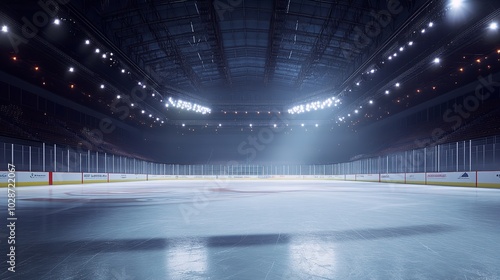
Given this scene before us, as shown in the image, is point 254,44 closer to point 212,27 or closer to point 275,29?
point 275,29

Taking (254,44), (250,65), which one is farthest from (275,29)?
(250,65)

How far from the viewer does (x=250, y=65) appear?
109ft

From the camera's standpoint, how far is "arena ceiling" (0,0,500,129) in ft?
46.6

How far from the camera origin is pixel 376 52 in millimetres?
19094

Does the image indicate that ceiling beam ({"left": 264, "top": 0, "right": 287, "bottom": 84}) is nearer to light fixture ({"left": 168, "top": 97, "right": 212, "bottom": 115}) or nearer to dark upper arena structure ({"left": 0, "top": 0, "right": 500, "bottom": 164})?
dark upper arena structure ({"left": 0, "top": 0, "right": 500, "bottom": 164})

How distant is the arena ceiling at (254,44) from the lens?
46.6 feet

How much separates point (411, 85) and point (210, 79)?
23314 mm

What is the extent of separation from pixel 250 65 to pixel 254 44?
6577mm

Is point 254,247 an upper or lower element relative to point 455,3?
lower

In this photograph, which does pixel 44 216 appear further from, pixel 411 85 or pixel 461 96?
pixel 461 96

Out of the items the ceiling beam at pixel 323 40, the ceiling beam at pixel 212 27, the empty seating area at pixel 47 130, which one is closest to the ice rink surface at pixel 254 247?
the ceiling beam at pixel 212 27

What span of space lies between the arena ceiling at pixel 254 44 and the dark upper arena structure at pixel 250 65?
0.10 metres

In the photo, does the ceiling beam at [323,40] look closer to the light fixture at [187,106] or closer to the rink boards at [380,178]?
the rink boards at [380,178]

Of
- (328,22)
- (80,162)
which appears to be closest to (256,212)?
(328,22)
